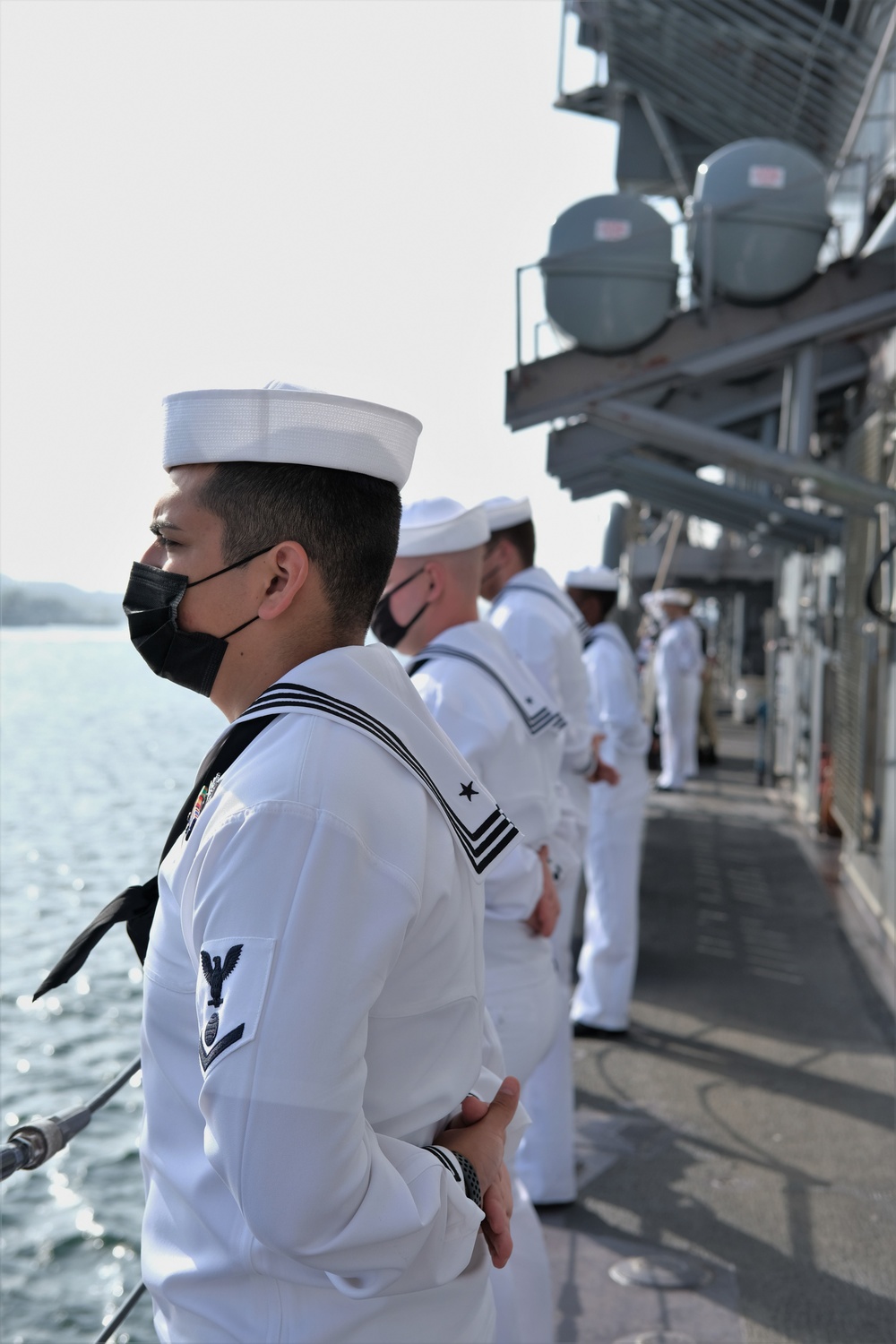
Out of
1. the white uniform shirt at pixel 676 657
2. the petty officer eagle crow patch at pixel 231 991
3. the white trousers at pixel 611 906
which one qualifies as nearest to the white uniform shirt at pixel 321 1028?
the petty officer eagle crow patch at pixel 231 991

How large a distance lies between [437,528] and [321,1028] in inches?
71.6

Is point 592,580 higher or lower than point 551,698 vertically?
lower

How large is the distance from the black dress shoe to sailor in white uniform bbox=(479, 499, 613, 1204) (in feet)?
4.30

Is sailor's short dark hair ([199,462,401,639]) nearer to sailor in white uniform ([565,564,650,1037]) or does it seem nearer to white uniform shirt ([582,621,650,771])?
sailor in white uniform ([565,564,650,1037])

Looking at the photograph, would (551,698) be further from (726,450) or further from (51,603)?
(726,450)

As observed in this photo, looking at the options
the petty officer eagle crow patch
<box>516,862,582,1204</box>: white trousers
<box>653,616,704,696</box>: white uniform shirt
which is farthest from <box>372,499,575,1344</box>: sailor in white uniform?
<box>653,616,704,696</box>: white uniform shirt

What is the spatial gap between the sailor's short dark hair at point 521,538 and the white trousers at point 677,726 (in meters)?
10.2

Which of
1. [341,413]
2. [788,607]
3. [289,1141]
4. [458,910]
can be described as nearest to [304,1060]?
[289,1141]

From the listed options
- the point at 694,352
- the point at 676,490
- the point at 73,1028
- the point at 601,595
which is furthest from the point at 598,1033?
the point at 73,1028

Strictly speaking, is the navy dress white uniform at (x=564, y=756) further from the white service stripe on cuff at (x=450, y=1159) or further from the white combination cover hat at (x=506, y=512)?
the white service stripe on cuff at (x=450, y=1159)

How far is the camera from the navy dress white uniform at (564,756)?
4.04 meters

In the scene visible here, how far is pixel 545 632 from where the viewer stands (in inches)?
176

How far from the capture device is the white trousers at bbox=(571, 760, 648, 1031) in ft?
19.0

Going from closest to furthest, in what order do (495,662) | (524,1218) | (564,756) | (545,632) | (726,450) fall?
(524,1218) < (495,662) < (545,632) < (564,756) < (726,450)
